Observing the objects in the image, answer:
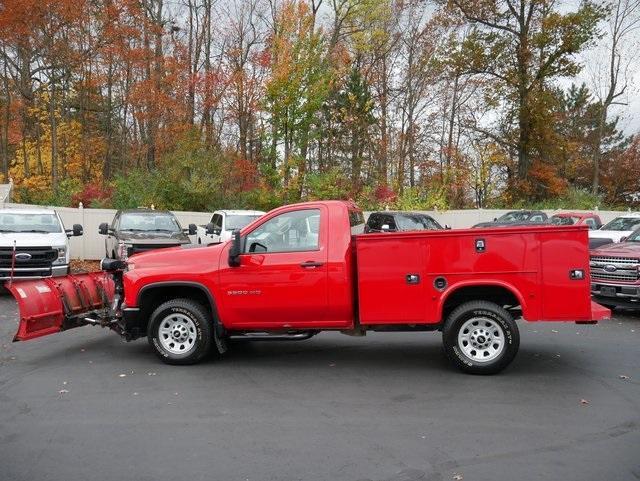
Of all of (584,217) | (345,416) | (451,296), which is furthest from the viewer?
(584,217)

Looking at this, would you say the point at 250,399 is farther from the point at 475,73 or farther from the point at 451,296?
the point at 475,73

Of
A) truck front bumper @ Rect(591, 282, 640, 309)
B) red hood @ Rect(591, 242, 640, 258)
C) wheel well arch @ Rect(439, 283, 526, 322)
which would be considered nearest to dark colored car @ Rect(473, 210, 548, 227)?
red hood @ Rect(591, 242, 640, 258)

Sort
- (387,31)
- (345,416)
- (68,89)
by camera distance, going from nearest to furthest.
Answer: (345,416) < (68,89) < (387,31)

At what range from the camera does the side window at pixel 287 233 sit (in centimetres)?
698

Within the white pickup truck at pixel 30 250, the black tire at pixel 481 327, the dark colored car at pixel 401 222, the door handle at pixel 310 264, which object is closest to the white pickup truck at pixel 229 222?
the dark colored car at pixel 401 222

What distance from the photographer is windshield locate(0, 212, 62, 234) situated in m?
13.3

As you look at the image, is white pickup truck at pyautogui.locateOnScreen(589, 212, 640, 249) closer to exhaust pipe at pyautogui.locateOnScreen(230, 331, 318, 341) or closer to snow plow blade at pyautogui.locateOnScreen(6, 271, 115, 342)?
exhaust pipe at pyautogui.locateOnScreen(230, 331, 318, 341)

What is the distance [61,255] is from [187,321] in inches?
267

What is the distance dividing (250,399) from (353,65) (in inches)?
1444

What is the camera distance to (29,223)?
13.6m

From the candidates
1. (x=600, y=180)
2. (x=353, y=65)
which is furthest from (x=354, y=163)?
(x=600, y=180)

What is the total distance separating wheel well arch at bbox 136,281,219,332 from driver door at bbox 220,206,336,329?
0.42m

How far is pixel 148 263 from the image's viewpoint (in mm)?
7301

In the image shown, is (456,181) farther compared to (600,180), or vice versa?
(600,180)
